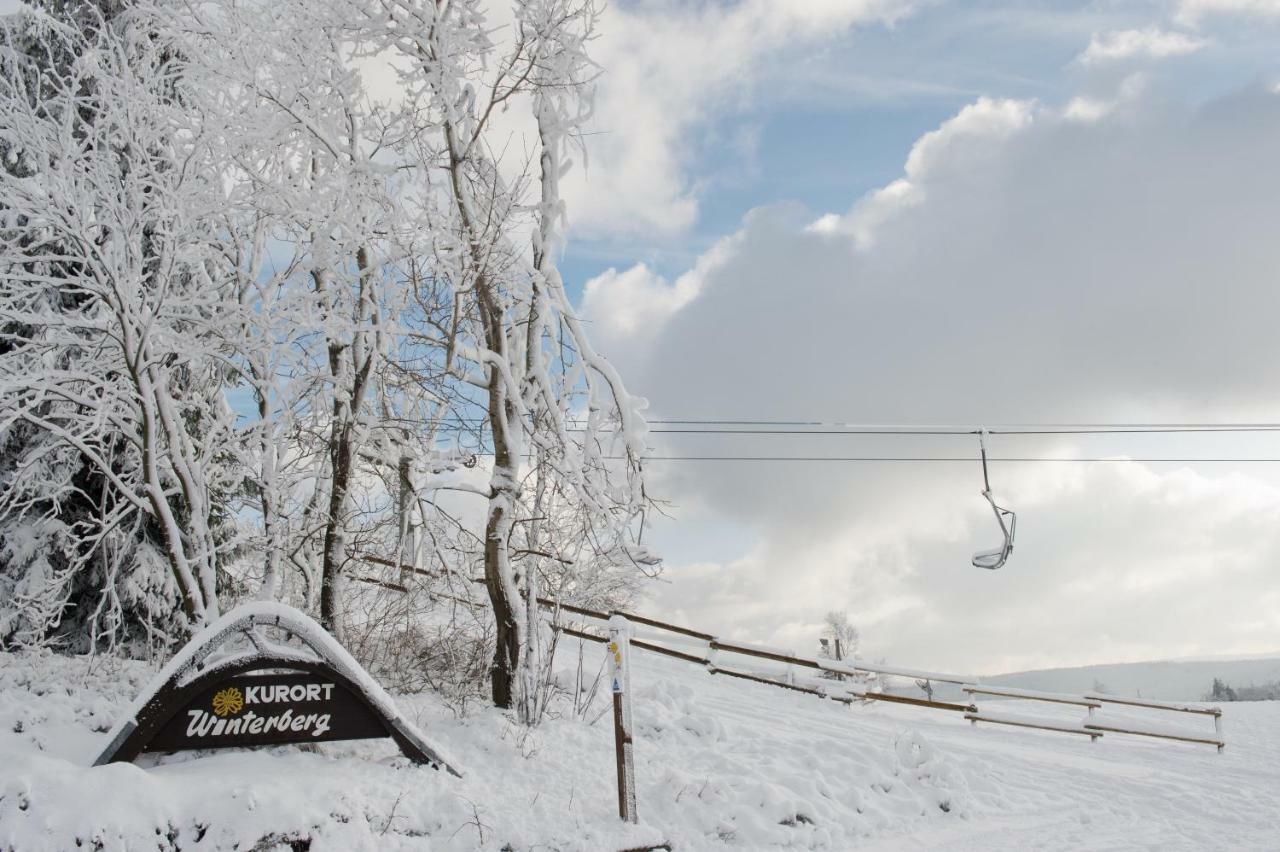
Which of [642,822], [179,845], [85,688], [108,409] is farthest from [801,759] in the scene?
[108,409]

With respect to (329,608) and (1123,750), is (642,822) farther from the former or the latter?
(1123,750)

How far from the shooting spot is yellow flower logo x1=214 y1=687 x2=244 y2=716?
6906 mm

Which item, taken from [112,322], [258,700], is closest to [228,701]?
[258,700]

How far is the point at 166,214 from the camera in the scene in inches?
344

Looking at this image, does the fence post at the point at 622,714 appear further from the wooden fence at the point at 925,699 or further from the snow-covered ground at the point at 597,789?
the wooden fence at the point at 925,699

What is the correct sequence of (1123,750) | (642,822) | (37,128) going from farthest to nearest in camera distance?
(1123,750) → (37,128) → (642,822)

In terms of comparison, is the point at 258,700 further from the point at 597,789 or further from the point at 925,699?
the point at 925,699

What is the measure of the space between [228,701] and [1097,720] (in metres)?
15.5

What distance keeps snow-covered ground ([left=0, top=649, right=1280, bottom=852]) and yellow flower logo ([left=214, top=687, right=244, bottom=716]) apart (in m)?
0.38

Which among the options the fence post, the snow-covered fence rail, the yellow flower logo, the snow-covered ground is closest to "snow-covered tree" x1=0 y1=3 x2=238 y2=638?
the snow-covered ground

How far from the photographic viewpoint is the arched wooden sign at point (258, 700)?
670cm

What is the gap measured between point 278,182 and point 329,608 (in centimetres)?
479

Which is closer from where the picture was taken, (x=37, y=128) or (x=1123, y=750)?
(x=37, y=128)

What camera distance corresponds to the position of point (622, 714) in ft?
25.3
